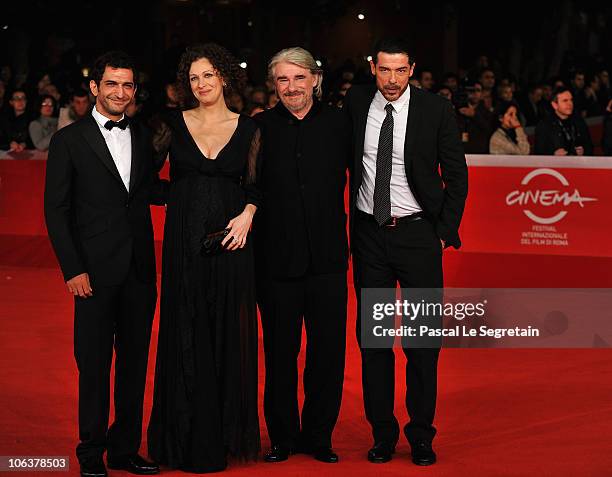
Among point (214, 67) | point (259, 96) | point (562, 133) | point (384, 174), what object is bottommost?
point (562, 133)

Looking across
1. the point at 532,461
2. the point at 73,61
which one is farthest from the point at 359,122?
the point at 73,61

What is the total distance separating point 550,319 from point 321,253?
3988 mm

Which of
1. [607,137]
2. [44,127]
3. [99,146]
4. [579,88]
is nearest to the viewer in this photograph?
[99,146]

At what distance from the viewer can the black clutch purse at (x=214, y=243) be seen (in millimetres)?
6102

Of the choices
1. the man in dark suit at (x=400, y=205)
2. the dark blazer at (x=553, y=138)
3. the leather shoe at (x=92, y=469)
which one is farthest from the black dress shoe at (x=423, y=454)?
the dark blazer at (x=553, y=138)

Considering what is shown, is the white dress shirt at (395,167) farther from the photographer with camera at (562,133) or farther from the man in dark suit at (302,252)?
the photographer with camera at (562,133)

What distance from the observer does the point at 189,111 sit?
6258 mm

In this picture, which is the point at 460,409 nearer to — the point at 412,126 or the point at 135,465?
the point at 412,126

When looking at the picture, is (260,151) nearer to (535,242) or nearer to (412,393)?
(412,393)

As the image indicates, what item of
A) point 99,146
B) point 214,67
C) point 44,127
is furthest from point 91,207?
point 44,127

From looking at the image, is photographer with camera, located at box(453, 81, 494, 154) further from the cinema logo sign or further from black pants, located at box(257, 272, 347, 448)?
black pants, located at box(257, 272, 347, 448)

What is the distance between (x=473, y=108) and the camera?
13.9 meters

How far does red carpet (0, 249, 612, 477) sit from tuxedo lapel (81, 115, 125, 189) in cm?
140

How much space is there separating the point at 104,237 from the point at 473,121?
26.8ft
